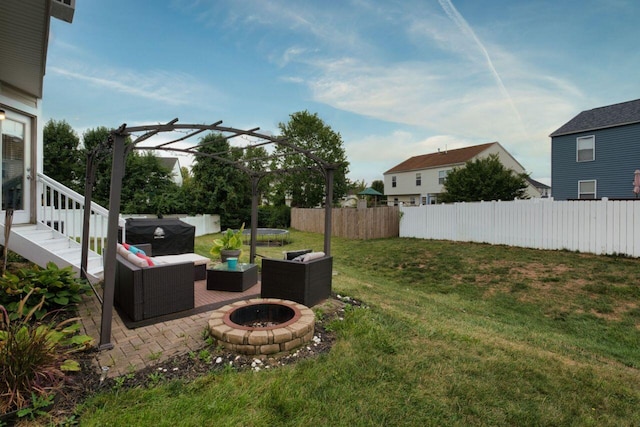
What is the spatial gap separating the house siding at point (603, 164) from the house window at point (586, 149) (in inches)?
5.2

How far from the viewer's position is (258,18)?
809 centimetres

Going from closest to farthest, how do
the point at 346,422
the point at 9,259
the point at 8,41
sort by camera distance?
the point at 346,422
the point at 8,41
the point at 9,259

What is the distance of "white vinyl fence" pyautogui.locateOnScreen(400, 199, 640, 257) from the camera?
7398 mm

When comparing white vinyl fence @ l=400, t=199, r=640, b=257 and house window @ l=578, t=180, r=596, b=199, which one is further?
house window @ l=578, t=180, r=596, b=199

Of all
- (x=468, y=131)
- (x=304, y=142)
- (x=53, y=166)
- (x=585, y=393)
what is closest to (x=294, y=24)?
(x=585, y=393)

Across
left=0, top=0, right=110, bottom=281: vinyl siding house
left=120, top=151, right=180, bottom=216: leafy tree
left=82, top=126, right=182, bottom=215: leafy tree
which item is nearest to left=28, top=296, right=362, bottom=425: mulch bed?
left=0, top=0, right=110, bottom=281: vinyl siding house

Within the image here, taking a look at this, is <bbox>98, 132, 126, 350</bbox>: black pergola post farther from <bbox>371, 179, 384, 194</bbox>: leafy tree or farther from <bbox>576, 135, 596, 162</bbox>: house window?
<bbox>371, 179, 384, 194</bbox>: leafy tree

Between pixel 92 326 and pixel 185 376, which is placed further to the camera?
pixel 92 326

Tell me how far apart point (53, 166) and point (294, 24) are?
588 inches

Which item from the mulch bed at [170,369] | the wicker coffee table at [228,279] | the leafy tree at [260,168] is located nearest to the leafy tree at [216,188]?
the leafy tree at [260,168]

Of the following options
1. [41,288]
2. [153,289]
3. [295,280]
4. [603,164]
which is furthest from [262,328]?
[603,164]

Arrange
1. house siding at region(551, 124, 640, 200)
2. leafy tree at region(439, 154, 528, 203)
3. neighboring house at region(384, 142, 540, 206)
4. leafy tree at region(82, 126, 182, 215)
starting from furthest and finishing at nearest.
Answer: neighboring house at region(384, 142, 540, 206) < leafy tree at region(439, 154, 528, 203) < leafy tree at region(82, 126, 182, 215) < house siding at region(551, 124, 640, 200)

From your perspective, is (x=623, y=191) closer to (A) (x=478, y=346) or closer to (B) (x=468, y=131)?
(B) (x=468, y=131)

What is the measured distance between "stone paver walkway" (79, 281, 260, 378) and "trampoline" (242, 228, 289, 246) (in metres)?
9.29
